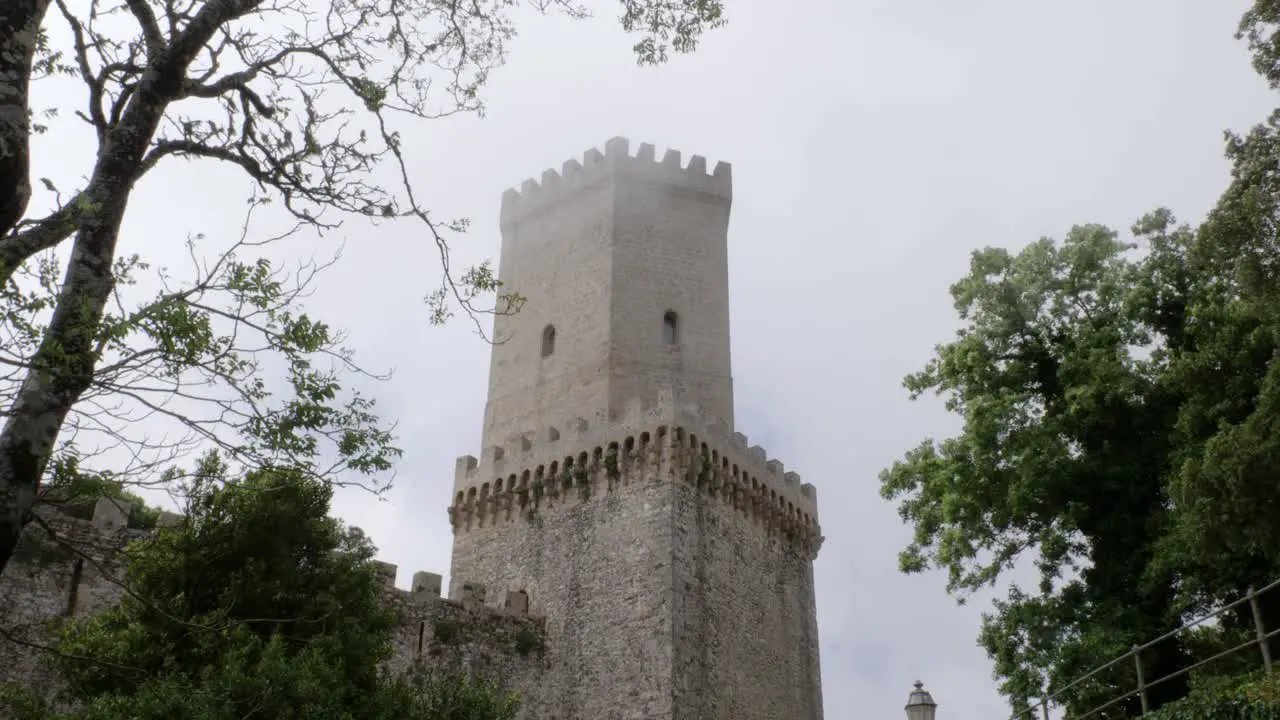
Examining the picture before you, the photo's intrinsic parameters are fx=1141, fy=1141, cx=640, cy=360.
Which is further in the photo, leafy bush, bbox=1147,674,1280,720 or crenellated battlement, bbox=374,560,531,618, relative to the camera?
crenellated battlement, bbox=374,560,531,618

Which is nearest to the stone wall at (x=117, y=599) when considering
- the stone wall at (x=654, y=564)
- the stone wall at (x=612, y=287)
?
the stone wall at (x=654, y=564)

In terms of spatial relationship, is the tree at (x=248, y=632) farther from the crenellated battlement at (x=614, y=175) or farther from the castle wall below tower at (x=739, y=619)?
the crenellated battlement at (x=614, y=175)

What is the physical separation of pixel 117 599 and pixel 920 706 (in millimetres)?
12524

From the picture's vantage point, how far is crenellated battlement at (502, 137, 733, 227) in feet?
95.3

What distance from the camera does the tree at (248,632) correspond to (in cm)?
1255

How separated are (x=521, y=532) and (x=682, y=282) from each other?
23.7 ft

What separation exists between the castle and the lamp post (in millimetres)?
5332

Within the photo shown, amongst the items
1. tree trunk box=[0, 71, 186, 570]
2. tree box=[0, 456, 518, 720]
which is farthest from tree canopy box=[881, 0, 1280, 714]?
tree trunk box=[0, 71, 186, 570]

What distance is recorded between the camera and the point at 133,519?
2269cm

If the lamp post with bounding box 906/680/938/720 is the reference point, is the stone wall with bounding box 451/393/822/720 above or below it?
above

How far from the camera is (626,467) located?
2419 centimetres

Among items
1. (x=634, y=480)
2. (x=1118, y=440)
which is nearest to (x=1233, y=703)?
(x=1118, y=440)

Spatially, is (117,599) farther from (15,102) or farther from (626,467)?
(15,102)

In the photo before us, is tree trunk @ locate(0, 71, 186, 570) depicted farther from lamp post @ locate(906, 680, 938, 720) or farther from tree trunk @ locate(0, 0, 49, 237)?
lamp post @ locate(906, 680, 938, 720)
